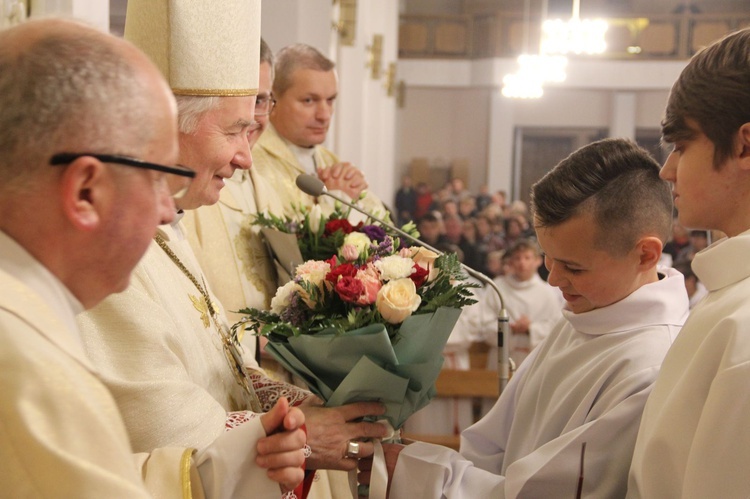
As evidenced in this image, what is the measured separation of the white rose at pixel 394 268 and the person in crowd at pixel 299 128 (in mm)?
2141

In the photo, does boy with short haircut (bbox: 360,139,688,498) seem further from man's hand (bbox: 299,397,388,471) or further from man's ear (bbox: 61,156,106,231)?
man's ear (bbox: 61,156,106,231)

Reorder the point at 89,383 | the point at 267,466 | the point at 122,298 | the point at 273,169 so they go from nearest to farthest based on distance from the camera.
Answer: the point at 89,383 → the point at 267,466 → the point at 122,298 → the point at 273,169

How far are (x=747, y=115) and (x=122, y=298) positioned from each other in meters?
1.38

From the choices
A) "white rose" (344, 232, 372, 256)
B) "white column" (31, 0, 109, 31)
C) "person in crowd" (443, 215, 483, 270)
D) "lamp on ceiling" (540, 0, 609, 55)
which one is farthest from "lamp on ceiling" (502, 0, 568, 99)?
"white rose" (344, 232, 372, 256)

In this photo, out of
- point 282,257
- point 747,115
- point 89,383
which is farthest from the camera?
point 282,257

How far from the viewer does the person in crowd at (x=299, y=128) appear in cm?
437

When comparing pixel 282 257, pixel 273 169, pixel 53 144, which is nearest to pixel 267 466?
pixel 53 144

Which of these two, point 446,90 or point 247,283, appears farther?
point 446,90

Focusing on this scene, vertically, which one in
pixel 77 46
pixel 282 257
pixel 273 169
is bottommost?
pixel 282 257

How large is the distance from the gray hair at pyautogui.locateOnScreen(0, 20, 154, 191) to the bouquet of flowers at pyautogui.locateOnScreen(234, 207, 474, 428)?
0.92 metres

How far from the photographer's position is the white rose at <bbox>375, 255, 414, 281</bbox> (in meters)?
2.16

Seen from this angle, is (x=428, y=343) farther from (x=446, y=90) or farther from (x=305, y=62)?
(x=446, y=90)

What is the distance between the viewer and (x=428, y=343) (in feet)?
7.09

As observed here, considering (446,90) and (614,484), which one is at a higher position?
(446,90)
